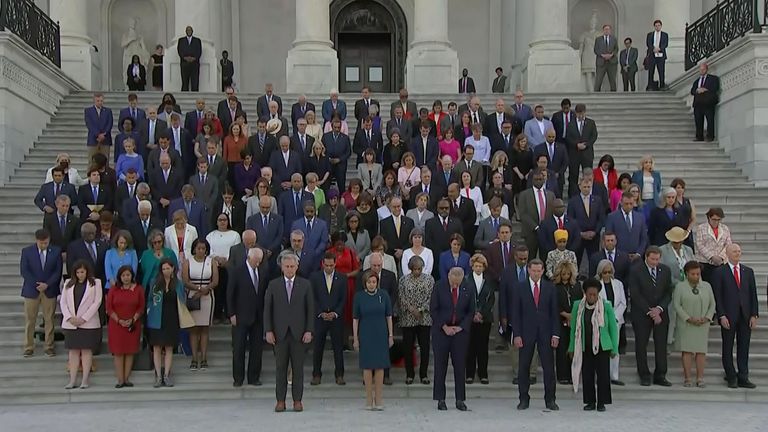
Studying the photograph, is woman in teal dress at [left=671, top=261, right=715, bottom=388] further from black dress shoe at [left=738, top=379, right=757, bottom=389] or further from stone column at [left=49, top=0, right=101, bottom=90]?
stone column at [left=49, top=0, right=101, bottom=90]

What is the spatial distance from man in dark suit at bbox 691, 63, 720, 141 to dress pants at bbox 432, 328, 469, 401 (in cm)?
998

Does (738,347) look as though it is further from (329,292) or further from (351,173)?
(351,173)

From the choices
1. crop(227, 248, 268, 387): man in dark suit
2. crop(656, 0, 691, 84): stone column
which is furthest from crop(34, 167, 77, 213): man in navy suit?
crop(656, 0, 691, 84): stone column

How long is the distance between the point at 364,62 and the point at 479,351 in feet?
62.5

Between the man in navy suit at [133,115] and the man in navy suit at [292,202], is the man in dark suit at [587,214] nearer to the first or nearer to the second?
the man in navy suit at [292,202]

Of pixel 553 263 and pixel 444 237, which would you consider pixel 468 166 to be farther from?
pixel 553 263

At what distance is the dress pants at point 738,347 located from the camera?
11547 mm

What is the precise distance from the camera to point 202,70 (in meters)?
23.7

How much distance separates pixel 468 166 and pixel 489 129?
1.81 meters

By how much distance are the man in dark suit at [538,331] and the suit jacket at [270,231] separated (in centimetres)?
344

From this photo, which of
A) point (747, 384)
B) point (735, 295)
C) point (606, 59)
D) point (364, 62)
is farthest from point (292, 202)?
point (364, 62)

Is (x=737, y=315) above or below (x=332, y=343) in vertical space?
above

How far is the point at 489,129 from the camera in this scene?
15828 mm

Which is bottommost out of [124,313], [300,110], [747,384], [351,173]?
[747,384]
